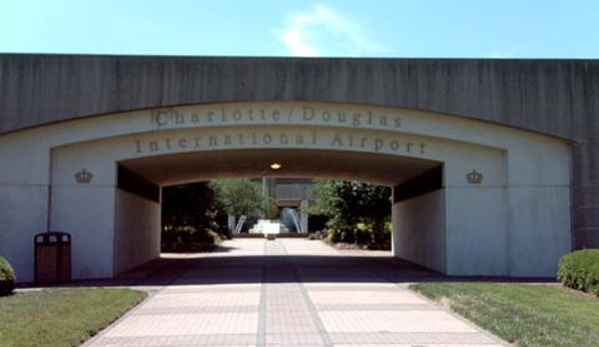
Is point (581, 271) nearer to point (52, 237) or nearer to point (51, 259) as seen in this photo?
point (51, 259)

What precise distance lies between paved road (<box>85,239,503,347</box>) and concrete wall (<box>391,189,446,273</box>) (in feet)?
4.14

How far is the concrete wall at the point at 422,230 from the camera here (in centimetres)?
2114

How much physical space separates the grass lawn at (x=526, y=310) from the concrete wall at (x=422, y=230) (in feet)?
13.3

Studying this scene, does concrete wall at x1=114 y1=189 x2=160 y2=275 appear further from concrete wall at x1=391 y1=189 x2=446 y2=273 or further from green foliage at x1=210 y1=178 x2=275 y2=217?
green foliage at x1=210 y1=178 x2=275 y2=217

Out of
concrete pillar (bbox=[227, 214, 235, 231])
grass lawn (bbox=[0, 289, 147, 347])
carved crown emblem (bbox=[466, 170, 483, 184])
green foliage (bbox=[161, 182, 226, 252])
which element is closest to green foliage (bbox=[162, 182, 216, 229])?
green foliage (bbox=[161, 182, 226, 252])

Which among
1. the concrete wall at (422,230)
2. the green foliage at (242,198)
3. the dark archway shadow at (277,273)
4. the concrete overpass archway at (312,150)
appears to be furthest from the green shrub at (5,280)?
the green foliage at (242,198)

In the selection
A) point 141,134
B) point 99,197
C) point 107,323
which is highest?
point 141,134

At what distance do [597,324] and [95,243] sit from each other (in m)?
13.1

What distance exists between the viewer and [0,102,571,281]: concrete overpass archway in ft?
64.2

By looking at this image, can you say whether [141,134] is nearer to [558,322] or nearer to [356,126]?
[356,126]

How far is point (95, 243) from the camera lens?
19.8 m

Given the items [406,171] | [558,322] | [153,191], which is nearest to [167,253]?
[153,191]

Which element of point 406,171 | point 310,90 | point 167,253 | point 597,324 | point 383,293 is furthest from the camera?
point 167,253

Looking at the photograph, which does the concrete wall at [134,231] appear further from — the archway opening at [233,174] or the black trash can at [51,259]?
the black trash can at [51,259]
